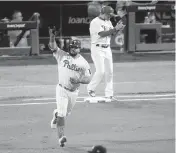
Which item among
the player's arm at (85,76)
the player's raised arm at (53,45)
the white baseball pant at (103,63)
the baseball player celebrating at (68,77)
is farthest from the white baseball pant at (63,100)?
the white baseball pant at (103,63)

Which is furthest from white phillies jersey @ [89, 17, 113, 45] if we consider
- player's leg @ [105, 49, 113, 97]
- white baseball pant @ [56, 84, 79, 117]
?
white baseball pant @ [56, 84, 79, 117]

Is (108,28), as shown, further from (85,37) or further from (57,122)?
(85,37)

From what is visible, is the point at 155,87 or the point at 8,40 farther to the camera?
the point at 8,40

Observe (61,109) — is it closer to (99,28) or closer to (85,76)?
(85,76)

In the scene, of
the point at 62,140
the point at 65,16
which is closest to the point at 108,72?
the point at 62,140

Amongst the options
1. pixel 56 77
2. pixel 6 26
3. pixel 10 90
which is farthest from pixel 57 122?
pixel 6 26

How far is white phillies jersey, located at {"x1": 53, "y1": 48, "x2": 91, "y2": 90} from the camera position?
27.9 feet

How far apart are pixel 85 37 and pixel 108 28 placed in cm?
805

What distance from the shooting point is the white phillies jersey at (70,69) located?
8516mm

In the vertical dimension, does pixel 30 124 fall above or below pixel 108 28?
below

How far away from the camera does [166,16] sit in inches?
817

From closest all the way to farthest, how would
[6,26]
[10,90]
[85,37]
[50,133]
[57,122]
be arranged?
[57,122], [50,133], [10,90], [6,26], [85,37]

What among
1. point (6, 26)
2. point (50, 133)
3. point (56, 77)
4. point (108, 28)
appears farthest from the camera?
point (6, 26)

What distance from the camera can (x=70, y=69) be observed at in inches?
336
